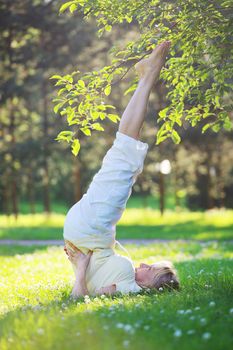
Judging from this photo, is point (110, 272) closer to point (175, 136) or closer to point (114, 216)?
point (114, 216)

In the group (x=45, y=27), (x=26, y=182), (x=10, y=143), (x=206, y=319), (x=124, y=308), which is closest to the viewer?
(x=206, y=319)

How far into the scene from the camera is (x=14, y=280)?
345 inches

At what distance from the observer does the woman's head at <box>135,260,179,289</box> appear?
21.8 ft

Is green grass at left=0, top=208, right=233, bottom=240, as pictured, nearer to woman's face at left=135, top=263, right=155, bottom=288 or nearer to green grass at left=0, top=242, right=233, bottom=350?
green grass at left=0, top=242, right=233, bottom=350

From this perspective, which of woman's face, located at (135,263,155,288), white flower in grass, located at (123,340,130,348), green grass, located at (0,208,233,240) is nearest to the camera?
white flower in grass, located at (123,340,130,348)

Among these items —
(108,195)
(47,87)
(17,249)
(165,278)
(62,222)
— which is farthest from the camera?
(47,87)

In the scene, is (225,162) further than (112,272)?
Yes

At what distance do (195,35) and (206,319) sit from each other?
3497mm

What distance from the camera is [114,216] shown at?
6543 millimetres

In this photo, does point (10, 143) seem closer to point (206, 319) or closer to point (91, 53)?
point (91, 53)

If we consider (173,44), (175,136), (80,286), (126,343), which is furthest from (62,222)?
(126,343)

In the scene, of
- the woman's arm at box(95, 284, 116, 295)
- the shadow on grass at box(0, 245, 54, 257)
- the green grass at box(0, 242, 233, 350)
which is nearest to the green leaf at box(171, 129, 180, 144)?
the green grass at box(0, 242, 233, 350)

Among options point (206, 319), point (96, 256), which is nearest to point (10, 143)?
point (96, 256)

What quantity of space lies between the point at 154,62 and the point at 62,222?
20805mm
